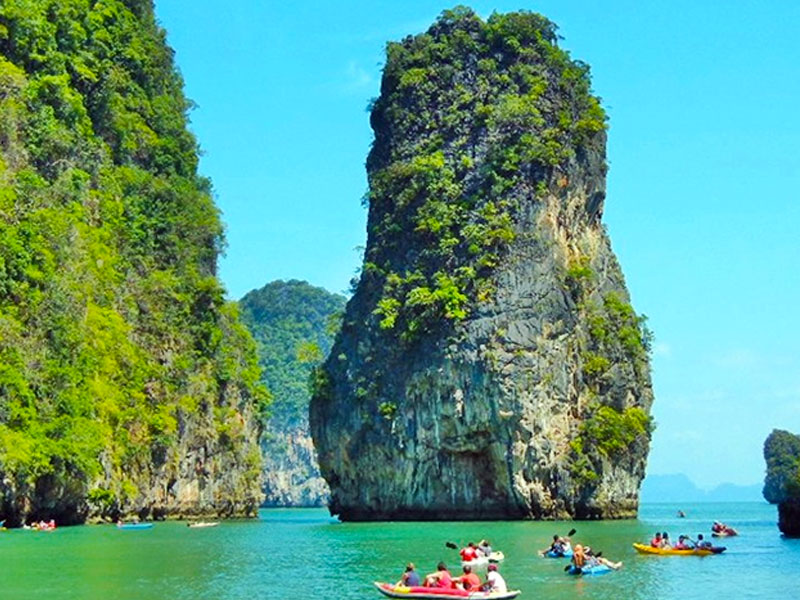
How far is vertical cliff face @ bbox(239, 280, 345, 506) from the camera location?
144625mm

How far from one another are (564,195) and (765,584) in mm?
35153

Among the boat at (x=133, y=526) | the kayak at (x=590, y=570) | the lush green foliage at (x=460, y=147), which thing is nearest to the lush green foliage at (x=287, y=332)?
the lush green foliage at (x=460, y=147)

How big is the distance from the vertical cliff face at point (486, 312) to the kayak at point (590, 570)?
24226mm

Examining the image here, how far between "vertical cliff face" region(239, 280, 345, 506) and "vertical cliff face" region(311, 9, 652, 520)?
71.5 metres

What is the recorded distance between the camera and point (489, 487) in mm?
53750

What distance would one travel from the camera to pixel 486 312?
55219mm

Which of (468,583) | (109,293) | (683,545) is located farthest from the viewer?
(109,293)

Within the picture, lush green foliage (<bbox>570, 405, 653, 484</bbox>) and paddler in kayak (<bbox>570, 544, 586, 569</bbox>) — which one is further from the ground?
lush green foliage (<bbox>570, 405, 653, 484</bbox>)

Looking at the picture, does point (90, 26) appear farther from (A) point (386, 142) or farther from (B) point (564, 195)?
(B) point (564, 195)

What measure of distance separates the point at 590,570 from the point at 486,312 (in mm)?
28179

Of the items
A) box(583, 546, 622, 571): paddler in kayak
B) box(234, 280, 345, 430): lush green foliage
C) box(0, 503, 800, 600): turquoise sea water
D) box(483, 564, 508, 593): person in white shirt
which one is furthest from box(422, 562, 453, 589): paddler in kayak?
box(234, 280, 345, 430): lush green foliage

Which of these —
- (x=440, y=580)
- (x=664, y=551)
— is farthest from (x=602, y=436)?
(x=440, y=580)

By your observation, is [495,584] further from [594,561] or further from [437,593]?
[594,561]

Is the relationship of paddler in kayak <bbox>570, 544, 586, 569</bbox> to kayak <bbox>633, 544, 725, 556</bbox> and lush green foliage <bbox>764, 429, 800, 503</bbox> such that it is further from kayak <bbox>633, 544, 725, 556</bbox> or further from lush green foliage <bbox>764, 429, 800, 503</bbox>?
lush green foliage <bbox>764, 429, 800, 503</bbox>
